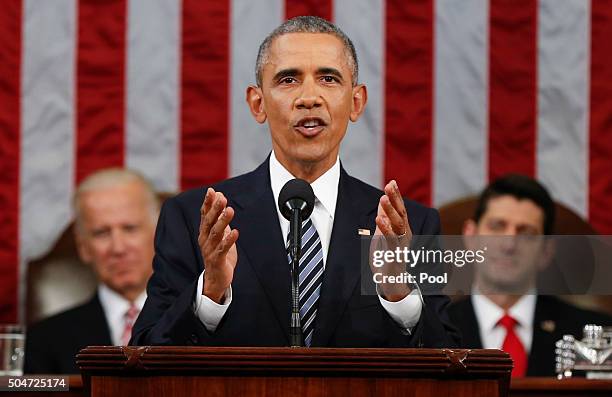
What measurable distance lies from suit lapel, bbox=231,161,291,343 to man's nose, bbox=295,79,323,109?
0.76 feet

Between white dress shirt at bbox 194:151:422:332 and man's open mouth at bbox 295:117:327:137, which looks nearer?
white dress shirt at bbox 194:151:422:332

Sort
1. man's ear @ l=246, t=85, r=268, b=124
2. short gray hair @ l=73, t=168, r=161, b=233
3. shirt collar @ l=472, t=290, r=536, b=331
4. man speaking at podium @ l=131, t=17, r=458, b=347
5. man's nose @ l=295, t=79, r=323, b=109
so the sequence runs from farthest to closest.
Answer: short gray hair @ l=73, t=168, r=161, b=233 < shirt collar @ l=472, t=290, r=536, b=331 < man's ear @ l=246, t=85, r=268, b=124 < man's nose @ l=295, t=79, r=323, b=109 < man speaking at podium @ l=131, t=17, r=458, b=347

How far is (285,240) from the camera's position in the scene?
3080 mm

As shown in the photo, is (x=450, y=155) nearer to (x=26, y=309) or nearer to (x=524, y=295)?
(x=524, y=295)

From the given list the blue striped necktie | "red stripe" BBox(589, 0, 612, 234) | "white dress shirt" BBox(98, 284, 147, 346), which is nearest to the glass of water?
"white dress shirt" BBox(98, 284, 147, 346)

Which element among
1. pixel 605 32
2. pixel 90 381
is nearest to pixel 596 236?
pixel 605 32

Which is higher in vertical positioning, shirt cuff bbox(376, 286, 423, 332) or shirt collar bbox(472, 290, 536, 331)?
shirt cuff bbox(376, 286, 423, 332)

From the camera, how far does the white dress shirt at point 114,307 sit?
496 cm

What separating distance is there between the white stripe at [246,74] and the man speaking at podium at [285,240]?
6.08 feet

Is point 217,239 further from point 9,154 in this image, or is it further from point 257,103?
point 9,154

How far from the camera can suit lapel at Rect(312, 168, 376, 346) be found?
2.92m

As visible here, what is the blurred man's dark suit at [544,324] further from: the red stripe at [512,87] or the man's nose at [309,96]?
the man's nose at [309,96]

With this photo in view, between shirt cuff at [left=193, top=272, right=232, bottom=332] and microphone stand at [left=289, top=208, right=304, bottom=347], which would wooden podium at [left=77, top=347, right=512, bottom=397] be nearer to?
microphone stand at [left=289, top=208, right=304, bottom=347]

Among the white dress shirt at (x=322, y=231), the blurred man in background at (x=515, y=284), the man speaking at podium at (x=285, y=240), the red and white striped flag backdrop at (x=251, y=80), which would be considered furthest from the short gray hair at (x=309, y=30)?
the red and white striped flag backdrop at (x=251, y=80)
